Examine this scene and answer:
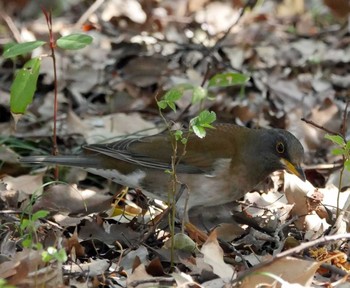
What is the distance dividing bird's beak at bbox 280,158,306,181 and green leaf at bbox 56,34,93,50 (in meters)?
1.65

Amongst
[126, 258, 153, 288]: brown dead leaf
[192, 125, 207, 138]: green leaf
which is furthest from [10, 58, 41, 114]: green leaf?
[126, 258, 153, 288]: brown dead leaf

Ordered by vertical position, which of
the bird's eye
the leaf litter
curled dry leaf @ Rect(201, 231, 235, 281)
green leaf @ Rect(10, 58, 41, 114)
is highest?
green leaf @ Rect(10, 58, 41, 114)

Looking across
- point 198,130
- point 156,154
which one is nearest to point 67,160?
point 156,154

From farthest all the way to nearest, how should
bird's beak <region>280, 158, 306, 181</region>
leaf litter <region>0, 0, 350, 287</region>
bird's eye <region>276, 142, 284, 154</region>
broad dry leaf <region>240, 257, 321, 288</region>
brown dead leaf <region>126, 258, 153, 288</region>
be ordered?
bird's eye <region>276, 142, 284, 154</region> → bird's beak <region>280, 158, 306, 181</region> → leaf litter <region>0, 0, 350, 287</region> → brown dead leaf <region>126, 258, 153, 288</region> → broad dry leaf <region>240, 257, 321, 288</region>

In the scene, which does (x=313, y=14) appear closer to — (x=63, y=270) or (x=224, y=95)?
(x=224, y=95)

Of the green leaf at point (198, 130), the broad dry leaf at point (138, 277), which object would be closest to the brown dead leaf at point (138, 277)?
the broad dry leaf at point (138, 277)

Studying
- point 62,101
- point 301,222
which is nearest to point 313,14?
point 62,101

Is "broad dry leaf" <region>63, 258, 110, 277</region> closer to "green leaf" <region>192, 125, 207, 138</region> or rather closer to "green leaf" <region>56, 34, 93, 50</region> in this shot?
"green leaf" <region>192, 125, 207, 138</region>

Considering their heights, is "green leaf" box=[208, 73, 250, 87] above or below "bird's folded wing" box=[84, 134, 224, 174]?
above

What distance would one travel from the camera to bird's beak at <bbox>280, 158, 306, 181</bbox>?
18.4 ft

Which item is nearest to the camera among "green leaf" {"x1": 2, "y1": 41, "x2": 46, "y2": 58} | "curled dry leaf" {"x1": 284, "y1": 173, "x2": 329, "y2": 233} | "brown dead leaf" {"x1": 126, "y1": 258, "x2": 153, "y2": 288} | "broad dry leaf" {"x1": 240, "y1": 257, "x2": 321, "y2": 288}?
"broad dry leaf" {"x1": 240, "y1": 257, "x2": 321, "y2": 288}

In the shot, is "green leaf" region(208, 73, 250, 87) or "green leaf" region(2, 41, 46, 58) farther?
"green leaf" region(208, 73, 250, 87)

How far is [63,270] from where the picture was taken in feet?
14.8

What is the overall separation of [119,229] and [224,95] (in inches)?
140
